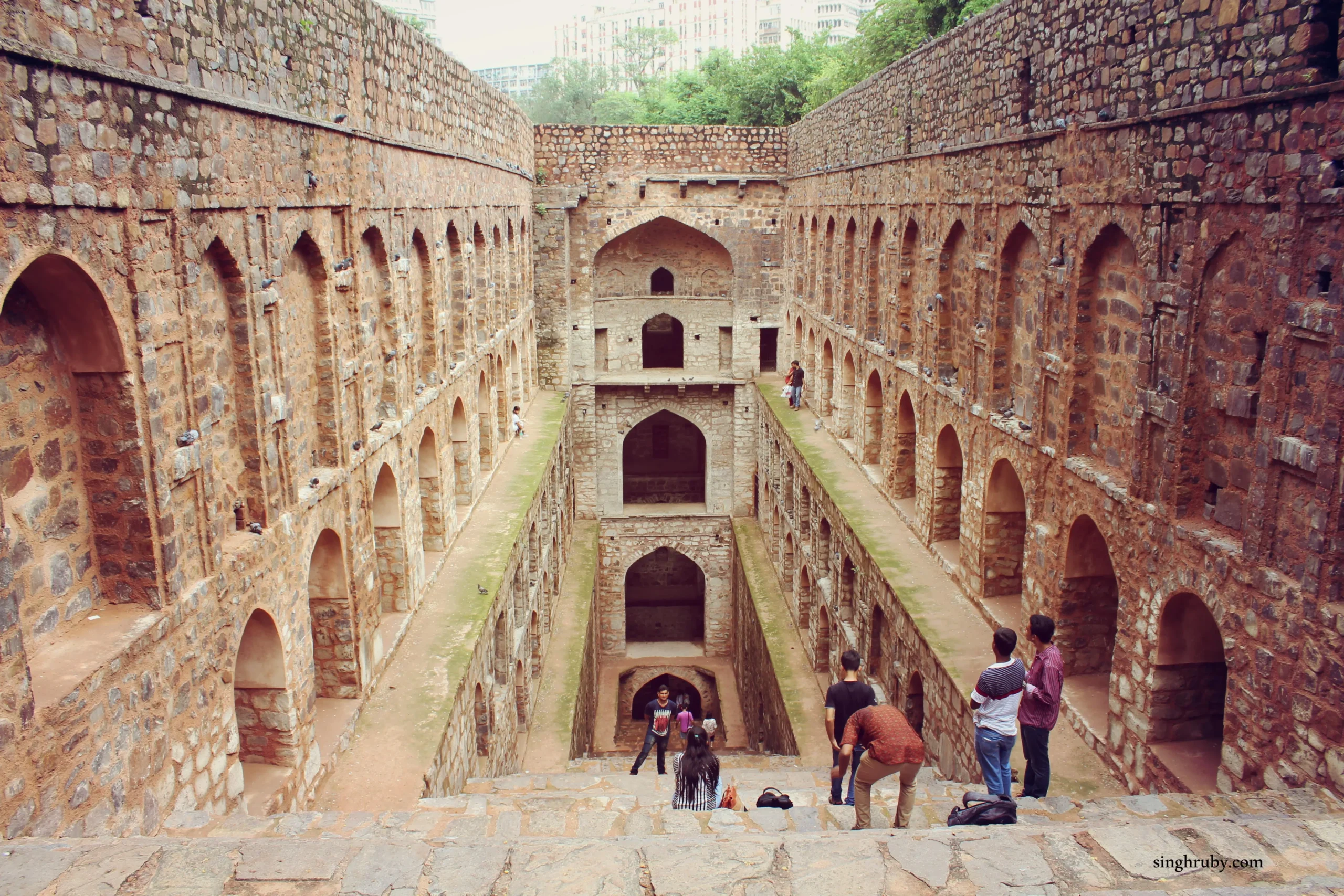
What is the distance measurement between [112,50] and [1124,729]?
22.4ft

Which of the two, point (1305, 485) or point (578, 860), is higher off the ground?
point (1305, 485)

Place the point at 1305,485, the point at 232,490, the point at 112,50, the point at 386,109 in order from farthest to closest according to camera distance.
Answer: the point at 386,109, the point at 232,490, the point at 1305,485, the point at 112,50

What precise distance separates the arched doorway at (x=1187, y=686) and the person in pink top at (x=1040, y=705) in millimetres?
775

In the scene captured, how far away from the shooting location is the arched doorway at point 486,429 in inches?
558

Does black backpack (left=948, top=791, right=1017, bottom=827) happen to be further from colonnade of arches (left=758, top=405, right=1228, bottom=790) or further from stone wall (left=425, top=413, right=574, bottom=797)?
stone wall (left=425, top=413, right=574, bottom=797)

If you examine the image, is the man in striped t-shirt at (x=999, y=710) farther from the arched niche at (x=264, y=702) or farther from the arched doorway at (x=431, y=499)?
the arched doorway at (x=431, y=499)

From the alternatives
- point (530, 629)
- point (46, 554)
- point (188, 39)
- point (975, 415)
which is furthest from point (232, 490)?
point (530, 629)

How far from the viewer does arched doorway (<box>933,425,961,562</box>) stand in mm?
10672

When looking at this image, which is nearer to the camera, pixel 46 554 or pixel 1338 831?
pixel 1338 831

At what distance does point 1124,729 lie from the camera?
666 centimetres

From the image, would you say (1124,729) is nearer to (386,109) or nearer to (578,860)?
(578,860)

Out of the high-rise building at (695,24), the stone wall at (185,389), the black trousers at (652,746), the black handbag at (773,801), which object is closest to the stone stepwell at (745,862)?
the stone wall at (185,389)

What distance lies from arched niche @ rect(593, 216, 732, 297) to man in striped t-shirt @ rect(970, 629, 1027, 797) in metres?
16.6

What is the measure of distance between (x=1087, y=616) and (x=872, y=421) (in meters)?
6.23
